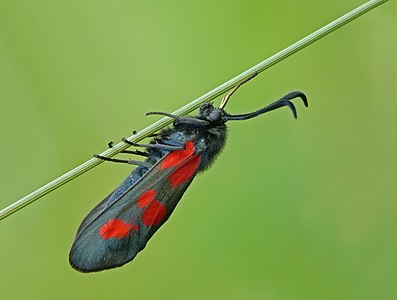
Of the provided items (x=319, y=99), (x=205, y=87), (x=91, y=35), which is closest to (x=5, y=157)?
(x=91, y=35)

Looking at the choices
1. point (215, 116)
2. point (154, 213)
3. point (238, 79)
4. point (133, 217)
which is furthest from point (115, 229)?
point (238, 79)

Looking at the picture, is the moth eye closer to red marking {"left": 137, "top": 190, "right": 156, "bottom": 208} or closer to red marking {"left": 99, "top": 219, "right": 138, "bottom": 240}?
red marking {"left": 137, "top": 190, "right": 156, "bottom": 208}

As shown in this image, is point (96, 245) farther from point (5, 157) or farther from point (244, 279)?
point (5, 157)

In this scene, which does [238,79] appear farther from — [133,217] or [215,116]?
[133,217]

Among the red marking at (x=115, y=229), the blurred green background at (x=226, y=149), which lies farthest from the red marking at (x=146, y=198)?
the blurred green background at (x=226, y=149)

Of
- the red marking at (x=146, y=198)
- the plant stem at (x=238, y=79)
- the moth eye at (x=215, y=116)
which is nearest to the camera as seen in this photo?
the plant stem at (x=238, y=79)

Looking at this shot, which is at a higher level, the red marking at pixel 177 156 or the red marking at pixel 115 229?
the red marking at pixel 177 156

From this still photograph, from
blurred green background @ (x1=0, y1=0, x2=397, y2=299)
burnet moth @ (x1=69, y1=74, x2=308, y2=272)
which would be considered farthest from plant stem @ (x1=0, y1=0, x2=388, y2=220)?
blurred green background @ (x1=0, y1=0, x2=397, y2=299)

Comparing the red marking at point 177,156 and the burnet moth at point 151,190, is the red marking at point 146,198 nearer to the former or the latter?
the burnet moth at point 151,190
